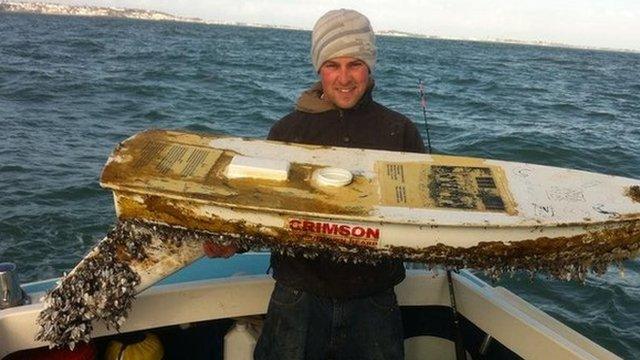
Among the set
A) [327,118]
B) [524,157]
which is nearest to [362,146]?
[327,118]

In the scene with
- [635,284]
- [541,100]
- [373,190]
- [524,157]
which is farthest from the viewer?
[541,100]

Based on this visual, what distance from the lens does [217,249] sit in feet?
8.10

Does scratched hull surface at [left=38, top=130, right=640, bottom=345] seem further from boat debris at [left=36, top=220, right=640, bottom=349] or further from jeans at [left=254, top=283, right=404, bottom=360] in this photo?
jeans at [left=254, top=283, right=404, bottom=360]

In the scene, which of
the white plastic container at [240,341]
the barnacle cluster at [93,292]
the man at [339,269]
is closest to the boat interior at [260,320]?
the white plastic container at [240,341]

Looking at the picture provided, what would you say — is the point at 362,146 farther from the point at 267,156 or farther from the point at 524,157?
the point at 524,157

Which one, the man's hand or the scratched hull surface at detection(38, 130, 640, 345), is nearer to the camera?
the scratched hull surface at detection(38, 130, 640, 345)

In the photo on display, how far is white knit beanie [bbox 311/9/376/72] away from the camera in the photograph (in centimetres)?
277

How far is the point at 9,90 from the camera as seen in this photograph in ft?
57.6

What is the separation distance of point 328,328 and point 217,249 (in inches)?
27.1

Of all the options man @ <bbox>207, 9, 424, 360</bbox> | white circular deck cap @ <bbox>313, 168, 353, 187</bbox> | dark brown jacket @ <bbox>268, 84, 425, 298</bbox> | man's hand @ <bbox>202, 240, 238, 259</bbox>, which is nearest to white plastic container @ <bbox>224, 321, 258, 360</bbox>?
man @ <bbox>207, 9, 424, 360</bbox>

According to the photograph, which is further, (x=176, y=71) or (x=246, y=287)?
(x=176, y=71)

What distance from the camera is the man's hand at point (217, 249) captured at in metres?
2.44

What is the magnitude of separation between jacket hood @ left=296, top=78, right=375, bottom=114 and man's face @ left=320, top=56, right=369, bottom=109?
0.03 meters

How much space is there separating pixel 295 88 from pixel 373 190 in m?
21.4
